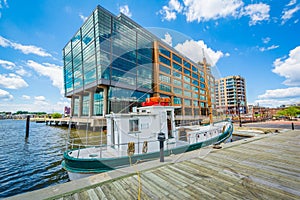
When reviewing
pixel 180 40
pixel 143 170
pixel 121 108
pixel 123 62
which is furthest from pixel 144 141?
pixel 123 62

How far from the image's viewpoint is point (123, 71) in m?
28.1

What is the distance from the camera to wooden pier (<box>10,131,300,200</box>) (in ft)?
8.79

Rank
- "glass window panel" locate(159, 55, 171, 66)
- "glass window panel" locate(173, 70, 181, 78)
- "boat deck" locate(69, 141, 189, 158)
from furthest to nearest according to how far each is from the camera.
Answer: "glass window panel" locate(173, 70, 181, 78) → "glass window panel" locate(159, 55, 171, 66) → "boat deck" locate(69, 141, 189, 158)

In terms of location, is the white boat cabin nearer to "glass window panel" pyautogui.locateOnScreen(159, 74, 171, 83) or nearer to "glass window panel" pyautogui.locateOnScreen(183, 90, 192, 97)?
"glass window panel" pyautogui.locateOnScreen(183, 90, 192, 97)

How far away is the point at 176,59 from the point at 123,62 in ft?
72.1

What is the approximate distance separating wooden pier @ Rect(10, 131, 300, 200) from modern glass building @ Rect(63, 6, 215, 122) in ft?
13.2

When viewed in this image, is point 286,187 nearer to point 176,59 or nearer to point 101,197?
point 101,197

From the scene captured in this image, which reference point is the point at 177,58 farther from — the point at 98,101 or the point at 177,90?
the point at 98,101

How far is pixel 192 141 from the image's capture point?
8953 mm


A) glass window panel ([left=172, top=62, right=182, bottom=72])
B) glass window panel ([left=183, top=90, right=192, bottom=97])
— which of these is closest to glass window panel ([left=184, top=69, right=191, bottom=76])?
glass window panel ([left=172, top=62, right=182, bottom=72])

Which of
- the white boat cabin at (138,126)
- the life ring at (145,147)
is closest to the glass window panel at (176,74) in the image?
the white boat cabin at (138,126)

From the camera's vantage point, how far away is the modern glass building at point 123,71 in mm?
7477

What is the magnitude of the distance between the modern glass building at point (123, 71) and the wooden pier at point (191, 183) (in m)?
4.02

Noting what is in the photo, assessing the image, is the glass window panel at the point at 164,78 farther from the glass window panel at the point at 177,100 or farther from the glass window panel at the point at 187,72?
the glass window panel at the point at 177,100
